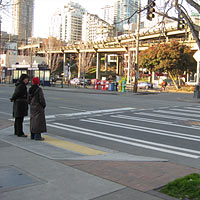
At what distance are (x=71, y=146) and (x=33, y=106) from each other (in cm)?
A: 152

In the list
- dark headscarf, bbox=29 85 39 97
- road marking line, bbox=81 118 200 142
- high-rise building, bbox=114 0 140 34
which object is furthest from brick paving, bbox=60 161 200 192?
high-rise building, bbox=114 0 140 34

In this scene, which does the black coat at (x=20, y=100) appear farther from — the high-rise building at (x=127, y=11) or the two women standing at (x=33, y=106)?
the high-rise building at (x=127, y=11)

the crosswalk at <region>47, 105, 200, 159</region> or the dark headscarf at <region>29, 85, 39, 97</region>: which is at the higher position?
the dark headscarf at <region>29, 85, 39, 97</region>

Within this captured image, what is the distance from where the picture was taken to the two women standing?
807 cm

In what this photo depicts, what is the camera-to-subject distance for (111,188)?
464 centimetres

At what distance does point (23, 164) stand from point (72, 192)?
1775mm

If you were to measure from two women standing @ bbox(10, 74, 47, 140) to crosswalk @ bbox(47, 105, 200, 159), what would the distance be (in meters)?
1.52

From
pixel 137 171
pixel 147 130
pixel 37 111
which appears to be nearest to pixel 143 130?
pixel 147 130

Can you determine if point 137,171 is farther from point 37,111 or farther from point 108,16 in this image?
point 108,16

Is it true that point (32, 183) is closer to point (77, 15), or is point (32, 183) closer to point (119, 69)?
point (119, 69)

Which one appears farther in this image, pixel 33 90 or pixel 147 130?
pixel 147 130

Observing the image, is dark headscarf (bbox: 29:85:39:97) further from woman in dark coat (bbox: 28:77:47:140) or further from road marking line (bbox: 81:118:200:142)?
road marking line (bbox: 81:118:200:142)

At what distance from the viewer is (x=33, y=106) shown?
8109 mm

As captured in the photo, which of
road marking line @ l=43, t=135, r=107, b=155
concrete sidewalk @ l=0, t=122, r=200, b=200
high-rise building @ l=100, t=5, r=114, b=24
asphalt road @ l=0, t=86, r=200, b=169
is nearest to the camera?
concrete sidewalk @ l=0, t=122, r=200, b=200
